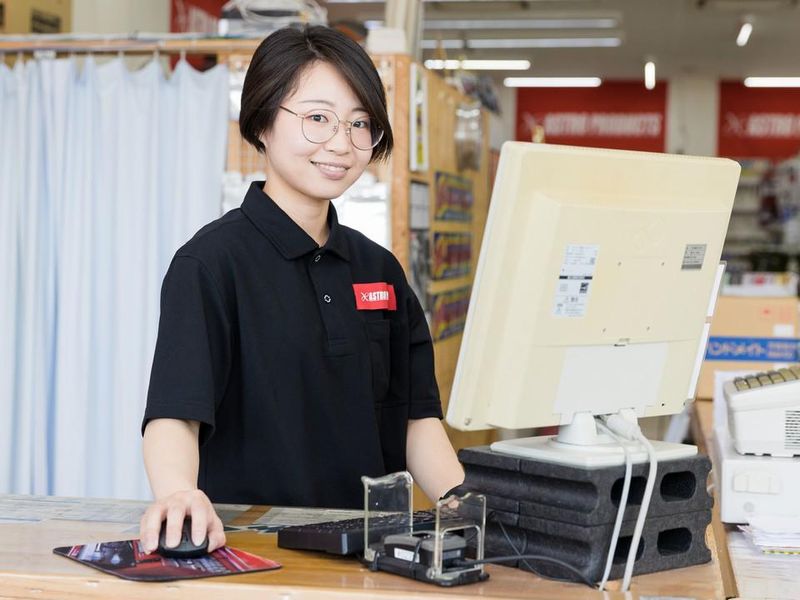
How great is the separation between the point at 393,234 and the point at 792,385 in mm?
1841

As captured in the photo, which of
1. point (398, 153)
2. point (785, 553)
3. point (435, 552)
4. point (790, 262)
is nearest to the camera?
point (435, 552)

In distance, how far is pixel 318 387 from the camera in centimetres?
196

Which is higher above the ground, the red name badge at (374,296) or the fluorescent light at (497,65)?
the fluorescent light at (497,65)

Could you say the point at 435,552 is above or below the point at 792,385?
below

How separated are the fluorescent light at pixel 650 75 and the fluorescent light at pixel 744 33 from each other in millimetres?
1701

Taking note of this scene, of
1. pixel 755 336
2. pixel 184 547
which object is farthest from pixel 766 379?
pixel 755 336

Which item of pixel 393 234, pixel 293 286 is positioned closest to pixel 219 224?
pixel 293 286

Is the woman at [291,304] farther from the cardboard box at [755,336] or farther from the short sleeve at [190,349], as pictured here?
the cardboard box at [755,336]

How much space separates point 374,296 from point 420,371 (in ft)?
0.65

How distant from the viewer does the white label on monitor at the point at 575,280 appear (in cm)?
146

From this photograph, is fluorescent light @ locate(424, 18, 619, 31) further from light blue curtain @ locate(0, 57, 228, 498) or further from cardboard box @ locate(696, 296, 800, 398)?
light blue curtain @ locate(0, 57, 228, 498)

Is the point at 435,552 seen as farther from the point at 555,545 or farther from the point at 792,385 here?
the point at 792,385

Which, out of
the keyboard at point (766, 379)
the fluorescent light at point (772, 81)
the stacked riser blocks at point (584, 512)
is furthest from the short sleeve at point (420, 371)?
the fluorescent light at point (772, 81)

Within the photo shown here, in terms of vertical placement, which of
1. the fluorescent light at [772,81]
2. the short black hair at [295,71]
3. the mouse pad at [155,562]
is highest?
the fluorescent light at [772,81]
